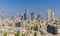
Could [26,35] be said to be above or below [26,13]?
below

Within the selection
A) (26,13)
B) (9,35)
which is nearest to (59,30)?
(9,35)

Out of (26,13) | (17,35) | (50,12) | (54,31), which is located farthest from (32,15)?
(17,35)

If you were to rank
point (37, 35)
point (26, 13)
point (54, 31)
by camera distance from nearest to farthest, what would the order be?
point (37, 35), point (54, 31), point (26, 13)

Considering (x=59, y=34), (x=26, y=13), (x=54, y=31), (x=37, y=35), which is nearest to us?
(x=37, y=35)

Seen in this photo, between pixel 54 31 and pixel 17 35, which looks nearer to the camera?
pixel 17 35

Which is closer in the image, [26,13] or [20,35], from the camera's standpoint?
[20,35]

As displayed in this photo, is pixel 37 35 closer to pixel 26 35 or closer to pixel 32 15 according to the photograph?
pixel 26 35

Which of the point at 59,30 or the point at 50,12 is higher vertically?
the point at 50,12

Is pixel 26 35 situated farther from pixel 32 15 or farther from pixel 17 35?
pixel 32 15

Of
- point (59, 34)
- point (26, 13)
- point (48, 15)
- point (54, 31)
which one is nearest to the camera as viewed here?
point (59, 34)
